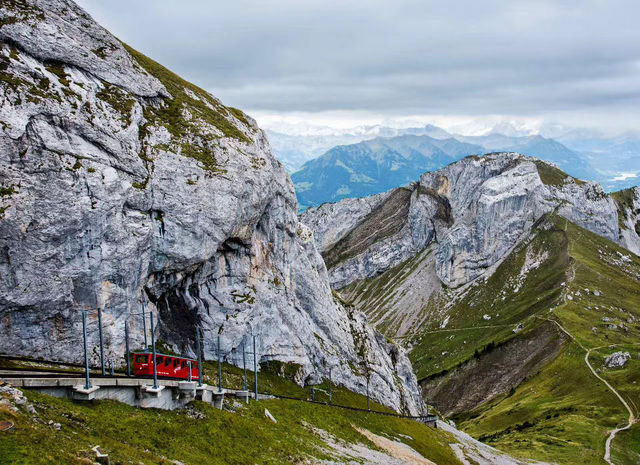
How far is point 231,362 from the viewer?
8356 cm

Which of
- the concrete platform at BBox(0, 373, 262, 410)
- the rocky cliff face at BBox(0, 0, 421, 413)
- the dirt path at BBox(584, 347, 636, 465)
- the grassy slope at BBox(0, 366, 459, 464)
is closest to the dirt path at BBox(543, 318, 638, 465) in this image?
the dirt path at BBox(584, 347, 636, 465)

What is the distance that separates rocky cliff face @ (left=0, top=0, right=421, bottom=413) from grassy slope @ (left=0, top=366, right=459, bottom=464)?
19.2 metres

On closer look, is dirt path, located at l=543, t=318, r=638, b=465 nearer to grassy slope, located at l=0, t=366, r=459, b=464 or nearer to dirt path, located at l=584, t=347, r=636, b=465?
dirt path, located at l=584, t=347, r=636, b=465

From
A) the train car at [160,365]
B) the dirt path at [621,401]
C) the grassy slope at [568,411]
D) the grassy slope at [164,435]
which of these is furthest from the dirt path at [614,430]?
the train car at [160,365]

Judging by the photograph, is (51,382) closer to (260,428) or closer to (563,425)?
(260,428)

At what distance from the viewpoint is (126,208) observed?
70.5 meters

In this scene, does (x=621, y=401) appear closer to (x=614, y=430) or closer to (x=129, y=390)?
(x=614, y=430)

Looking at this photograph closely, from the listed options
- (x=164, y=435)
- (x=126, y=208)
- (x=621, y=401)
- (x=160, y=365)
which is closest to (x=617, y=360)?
(x=621, y=401)

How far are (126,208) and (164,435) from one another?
42751mm

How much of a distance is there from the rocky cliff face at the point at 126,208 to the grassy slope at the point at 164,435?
19.2 metres

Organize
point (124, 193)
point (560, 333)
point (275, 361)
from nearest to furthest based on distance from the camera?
point (124, 193), point (275, 361), point (560, 333)

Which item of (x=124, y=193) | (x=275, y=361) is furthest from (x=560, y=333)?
(x=124, y=193)

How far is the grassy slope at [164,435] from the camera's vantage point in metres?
24.0

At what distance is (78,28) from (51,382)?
205 ft
